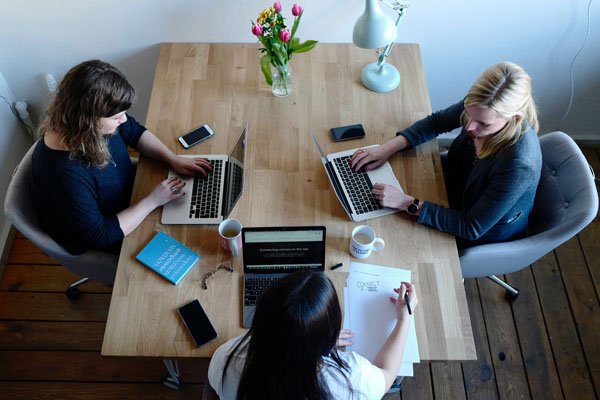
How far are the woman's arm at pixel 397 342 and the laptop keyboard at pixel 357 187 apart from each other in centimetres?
33

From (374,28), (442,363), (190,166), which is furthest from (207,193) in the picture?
(442,363)

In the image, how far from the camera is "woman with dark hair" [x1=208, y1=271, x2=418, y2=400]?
1.08m

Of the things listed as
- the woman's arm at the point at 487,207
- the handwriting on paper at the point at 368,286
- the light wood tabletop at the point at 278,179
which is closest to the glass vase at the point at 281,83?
the light wood tabletop at the point at 278,179

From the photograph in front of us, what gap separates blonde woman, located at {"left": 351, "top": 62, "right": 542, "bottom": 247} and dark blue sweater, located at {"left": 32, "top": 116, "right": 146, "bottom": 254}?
0.87 metres

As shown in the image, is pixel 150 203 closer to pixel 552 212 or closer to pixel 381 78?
pixel 381 78

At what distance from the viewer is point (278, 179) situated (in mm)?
1812

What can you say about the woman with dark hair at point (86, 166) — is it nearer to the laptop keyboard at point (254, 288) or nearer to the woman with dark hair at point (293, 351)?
the laptop keyboard at point (254, 288)

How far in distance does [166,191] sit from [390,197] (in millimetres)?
777

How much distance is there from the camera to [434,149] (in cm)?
190

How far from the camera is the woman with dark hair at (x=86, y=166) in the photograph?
150 cm

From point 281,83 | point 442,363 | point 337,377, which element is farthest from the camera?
point 442,363

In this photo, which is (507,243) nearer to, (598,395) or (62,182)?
(598,395)

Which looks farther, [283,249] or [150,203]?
[150,203]

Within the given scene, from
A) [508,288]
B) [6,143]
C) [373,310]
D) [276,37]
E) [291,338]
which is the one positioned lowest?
[508,288]
